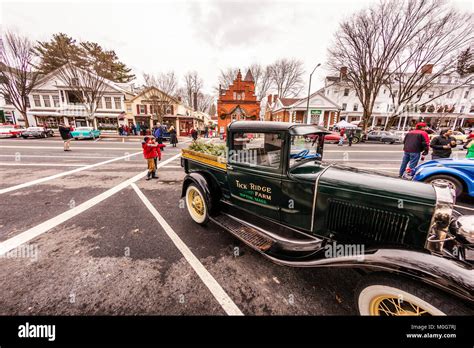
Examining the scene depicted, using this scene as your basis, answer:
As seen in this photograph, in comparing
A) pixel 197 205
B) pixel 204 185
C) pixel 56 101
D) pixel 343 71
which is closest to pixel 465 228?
pixel 204 185

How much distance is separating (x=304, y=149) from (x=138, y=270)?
288 cm

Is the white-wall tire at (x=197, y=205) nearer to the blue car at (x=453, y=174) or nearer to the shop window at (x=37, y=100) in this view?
the blue car at (x=453, y=174)

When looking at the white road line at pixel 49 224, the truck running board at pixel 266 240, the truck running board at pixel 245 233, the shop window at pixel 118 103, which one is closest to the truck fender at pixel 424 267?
the truck running board at pixel 266 240

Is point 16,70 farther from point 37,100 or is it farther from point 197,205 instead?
point 197,205

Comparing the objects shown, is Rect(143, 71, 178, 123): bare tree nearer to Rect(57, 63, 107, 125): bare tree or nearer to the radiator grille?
Rect(57, 63, 107, 125): bare tree

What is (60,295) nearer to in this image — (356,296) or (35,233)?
(35,233)

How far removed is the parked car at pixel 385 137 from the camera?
19714 mm

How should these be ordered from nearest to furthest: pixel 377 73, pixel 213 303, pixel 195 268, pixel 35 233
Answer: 1. pixel 213 303
2. pixel 195 268
3. pixel 35 233
4. pixel 377 73

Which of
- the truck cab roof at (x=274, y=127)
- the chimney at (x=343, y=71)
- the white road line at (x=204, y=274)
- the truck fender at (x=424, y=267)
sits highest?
the chimney at (x=343, y=71)

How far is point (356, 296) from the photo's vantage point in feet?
5.80

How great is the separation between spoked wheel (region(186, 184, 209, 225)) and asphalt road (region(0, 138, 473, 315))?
18cm

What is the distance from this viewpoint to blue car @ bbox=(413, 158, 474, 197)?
173 inches
